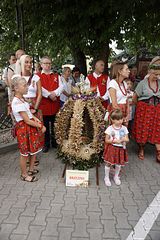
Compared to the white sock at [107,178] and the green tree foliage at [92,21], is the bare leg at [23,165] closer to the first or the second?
the white sock at [107,178]

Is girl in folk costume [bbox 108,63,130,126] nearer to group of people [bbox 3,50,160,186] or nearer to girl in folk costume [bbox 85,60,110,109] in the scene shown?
group of people [bbox 3,50,160,186]

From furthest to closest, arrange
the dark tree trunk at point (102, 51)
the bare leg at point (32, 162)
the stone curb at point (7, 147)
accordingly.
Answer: the dark tree trunk at point (102, 51), the stone curb at point (7, 147), the bare leg at point (32, 162)

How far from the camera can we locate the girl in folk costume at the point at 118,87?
4.62 meters

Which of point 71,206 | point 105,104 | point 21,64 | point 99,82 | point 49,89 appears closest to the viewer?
point 71,206

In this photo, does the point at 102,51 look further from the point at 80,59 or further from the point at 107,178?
the point at 107,178

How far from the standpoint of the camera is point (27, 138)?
4207mm

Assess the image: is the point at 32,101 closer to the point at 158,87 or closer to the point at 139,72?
the point at 158,87

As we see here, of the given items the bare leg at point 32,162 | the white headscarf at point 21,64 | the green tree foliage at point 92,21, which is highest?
the green tree foliage at point 92,21

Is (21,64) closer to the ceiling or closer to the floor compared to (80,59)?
closer to the floor

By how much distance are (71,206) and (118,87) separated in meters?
1.98

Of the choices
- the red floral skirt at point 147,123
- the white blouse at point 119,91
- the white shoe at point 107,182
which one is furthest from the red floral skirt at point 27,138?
the red floral skirt at point 147,123

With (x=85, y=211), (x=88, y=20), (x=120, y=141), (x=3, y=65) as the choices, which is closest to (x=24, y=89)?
(x=120, y=141)

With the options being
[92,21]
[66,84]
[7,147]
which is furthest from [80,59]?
[7,147]

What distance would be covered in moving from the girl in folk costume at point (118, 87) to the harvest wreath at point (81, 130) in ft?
0.80
